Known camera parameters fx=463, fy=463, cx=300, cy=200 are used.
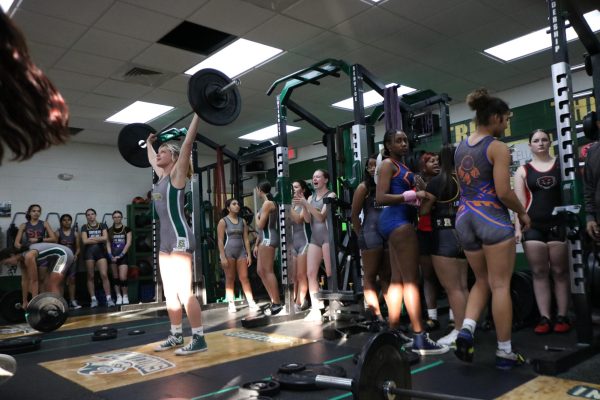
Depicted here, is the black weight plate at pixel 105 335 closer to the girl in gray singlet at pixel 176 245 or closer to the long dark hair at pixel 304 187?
the girl in gray singlet at pixel 176 245

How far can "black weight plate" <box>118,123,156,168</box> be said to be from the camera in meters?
3.96

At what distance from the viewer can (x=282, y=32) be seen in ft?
16.2

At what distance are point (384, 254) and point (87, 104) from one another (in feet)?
17.4

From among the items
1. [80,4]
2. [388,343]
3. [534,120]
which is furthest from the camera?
[534,120]

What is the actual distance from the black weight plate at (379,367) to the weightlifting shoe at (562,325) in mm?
1958

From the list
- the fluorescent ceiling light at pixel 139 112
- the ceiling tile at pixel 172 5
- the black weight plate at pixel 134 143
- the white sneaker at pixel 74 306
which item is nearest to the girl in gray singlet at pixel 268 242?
the black weight plate at pixel 134 143

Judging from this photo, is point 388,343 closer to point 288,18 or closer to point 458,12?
point 288,18

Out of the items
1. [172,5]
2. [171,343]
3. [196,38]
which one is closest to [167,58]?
[196,38]

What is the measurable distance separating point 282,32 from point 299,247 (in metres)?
2.30

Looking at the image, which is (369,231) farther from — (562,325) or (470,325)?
(562,325)

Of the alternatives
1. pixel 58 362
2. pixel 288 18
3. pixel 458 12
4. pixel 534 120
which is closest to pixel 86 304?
pixel 58 362

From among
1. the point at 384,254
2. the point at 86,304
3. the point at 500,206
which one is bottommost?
the point at 86,304

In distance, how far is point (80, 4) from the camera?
414cm

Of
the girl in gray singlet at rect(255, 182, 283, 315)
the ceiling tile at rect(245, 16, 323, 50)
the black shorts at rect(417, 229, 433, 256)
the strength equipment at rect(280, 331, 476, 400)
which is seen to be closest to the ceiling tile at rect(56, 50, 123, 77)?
the ceiling tile at rect(245, 16, 323, 50)
